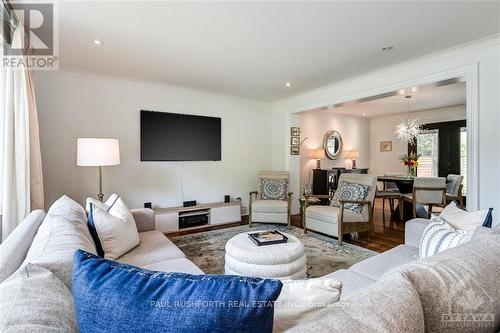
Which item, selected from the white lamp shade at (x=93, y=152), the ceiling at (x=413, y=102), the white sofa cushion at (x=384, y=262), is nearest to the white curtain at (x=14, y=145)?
the white lamp shade at (x=93, y=152)

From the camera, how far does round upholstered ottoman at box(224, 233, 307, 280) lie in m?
1.89

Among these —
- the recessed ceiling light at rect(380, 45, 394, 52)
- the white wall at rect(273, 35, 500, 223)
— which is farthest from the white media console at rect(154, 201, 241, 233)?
the recessed ceiling light at rect(380, 45, 394, 52)

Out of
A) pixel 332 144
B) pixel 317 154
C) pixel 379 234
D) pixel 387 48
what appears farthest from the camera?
pixel 332 144

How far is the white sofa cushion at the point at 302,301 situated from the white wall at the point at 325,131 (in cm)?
493

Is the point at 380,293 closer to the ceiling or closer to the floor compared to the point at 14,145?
closer to the floor

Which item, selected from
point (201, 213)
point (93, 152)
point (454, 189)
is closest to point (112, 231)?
point (93, 152)

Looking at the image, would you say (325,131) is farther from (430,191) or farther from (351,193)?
(351,193)

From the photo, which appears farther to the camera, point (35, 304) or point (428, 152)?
point (428, 152)

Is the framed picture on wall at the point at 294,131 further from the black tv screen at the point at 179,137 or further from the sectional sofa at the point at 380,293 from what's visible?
the sectional sofa at the point at 380,293

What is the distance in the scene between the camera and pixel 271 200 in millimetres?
4453

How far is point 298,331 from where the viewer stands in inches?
21.4

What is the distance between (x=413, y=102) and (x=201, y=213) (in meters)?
5.07

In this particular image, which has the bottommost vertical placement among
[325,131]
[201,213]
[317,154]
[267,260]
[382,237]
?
[382,237]

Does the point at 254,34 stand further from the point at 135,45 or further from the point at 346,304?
the point at 346,304
